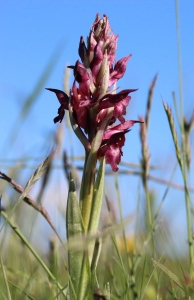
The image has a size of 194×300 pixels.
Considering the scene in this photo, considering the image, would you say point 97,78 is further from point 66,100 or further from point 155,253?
point 155,253

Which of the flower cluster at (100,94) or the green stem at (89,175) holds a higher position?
the flower cluster at (100,94)

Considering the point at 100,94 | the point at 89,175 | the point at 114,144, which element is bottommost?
the point at 89,175

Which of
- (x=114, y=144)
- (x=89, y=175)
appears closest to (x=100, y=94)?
(x=114, y=144)

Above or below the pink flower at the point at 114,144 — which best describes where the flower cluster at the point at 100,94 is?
above

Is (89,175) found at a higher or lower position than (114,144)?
lower

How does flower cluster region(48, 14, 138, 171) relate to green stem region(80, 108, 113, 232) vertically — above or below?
above

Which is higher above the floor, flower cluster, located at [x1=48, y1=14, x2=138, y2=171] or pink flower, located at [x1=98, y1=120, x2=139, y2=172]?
flower cluster, located at [x1=48, y1=14, x2=138, y2=171]

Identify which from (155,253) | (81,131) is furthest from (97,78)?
(155,253)

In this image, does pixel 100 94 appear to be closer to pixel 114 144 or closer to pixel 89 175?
pixel 114 144

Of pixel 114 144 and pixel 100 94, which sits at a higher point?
pixel 100 94
